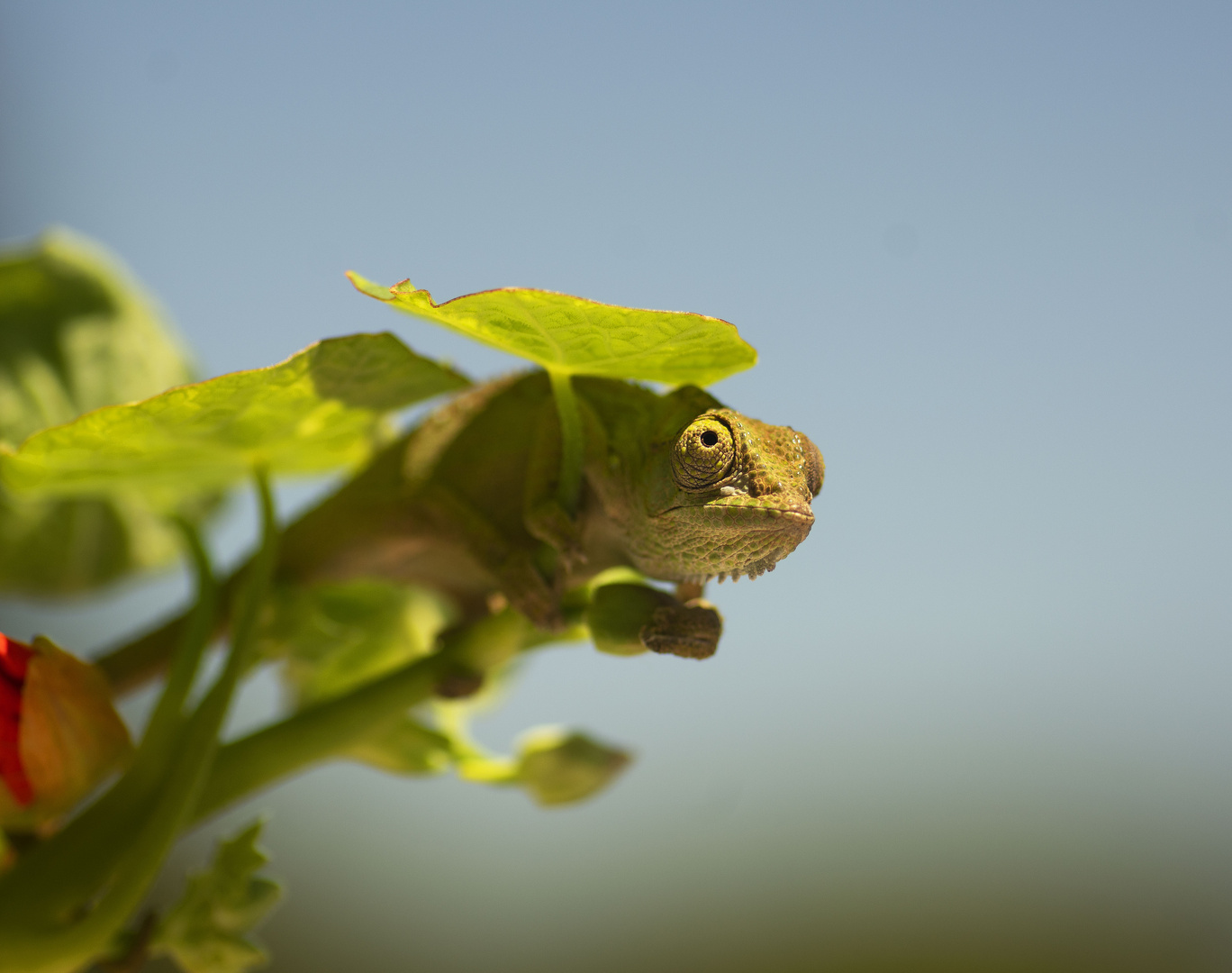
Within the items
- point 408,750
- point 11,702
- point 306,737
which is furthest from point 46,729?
point 408,750

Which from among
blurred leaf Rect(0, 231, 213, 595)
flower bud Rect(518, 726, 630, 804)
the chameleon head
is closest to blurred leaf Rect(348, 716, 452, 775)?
flower bud Rect(518, 726, 630, 804)

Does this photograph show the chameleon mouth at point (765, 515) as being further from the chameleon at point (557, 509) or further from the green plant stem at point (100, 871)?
the green plant stem at point (100, 871)

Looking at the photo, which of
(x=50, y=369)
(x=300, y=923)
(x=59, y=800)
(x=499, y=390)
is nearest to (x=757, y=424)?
(x=499, y=390)

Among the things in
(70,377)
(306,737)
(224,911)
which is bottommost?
(224,911)

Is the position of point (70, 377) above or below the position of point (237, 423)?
above

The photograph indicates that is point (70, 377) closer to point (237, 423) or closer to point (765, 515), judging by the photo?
point (237, 423)

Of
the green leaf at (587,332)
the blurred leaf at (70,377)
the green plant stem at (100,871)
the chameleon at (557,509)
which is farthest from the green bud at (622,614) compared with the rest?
the blurred leaf at (70,377)
